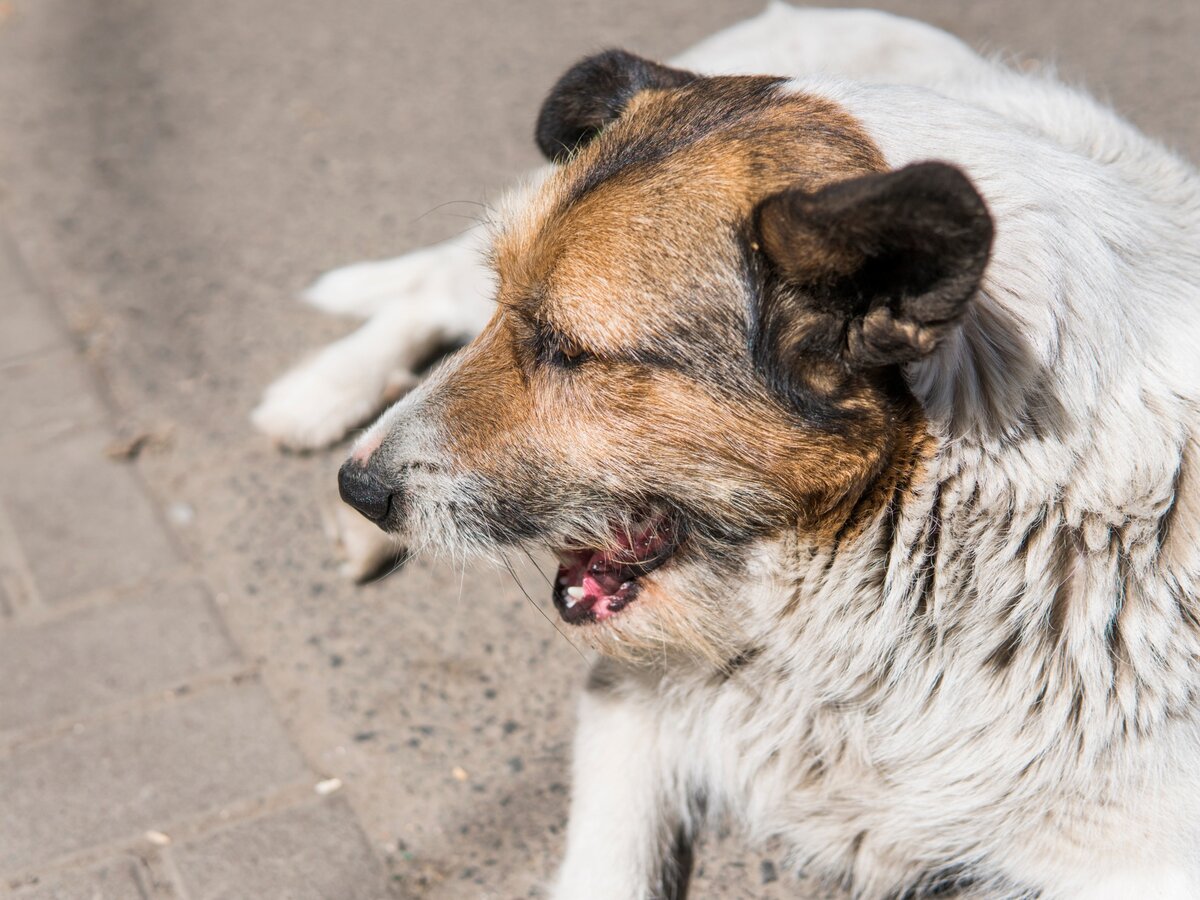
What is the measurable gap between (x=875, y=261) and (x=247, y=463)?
276cm

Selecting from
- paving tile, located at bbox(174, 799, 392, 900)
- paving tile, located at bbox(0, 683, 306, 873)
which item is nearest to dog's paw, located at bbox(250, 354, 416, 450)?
paving tile, located at bbox(0, 683, 306, 873)

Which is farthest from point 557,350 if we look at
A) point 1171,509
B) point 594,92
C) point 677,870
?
point 677,870

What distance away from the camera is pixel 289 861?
305 cm

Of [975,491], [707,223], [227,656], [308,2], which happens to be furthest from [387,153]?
[975,491]

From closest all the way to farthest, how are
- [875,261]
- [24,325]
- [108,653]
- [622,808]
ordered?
1. [875,261]
2. [622,808]
3. [108,653]
4. [24,325]

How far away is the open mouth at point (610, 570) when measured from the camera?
262 centimetres

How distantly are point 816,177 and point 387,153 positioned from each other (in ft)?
12.2

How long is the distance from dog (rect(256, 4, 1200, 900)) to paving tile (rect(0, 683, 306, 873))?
1005mm

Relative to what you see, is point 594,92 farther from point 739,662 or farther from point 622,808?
point 622,808

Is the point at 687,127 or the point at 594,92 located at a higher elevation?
the point at 687,127

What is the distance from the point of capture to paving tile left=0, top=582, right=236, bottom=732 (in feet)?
11.4

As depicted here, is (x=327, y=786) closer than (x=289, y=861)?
No

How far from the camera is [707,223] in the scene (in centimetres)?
235

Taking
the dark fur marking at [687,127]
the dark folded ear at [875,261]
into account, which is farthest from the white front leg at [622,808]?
the dark fur marking at [687,127]
